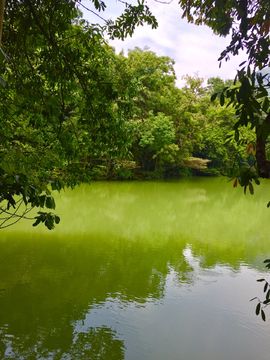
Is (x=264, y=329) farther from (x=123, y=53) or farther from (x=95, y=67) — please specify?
(x=123, y=53)

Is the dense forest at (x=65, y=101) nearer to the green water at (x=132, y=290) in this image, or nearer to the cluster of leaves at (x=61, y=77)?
the cluster of leaves at (x=61, y=77)

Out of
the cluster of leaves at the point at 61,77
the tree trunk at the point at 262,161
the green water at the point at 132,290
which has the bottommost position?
the green water at the point at 132,290

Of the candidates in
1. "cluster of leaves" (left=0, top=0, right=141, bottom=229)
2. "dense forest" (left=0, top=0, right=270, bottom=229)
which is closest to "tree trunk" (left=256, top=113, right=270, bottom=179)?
"dense forest" (left=0, top=0, right=270, bottom=229)

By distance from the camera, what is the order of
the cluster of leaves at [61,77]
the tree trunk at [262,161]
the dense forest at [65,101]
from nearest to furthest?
the tree trunk at [262,161] → the dense forest at [65,101] → the cluster of leaves at [61,77]

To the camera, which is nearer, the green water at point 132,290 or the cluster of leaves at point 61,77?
the green water at point 132,290

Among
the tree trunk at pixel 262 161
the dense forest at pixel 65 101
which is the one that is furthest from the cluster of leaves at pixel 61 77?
the tree trunk at pixel 262 161

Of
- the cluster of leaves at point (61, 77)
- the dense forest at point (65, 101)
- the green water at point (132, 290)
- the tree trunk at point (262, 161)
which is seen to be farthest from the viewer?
the cluster of leaves at point (61, 77)

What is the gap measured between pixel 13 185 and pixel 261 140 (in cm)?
103

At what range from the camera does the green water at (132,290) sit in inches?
83.5

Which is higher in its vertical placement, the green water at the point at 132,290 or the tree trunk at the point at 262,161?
the tree trunk at the point at 262,161

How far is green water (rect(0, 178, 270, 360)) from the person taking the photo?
2121 millimetres

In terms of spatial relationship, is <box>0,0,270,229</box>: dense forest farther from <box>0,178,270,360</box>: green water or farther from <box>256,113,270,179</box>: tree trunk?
<box>0,178,270,360</box>: green water

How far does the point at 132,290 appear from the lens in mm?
2924

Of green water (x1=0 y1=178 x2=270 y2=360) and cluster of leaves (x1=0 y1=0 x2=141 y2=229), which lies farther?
cluster of leaves (x1=0 y1=0 x2=141 y2=229)
